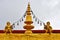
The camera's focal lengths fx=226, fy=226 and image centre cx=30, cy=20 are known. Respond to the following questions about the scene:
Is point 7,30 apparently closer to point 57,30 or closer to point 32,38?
point 32,38

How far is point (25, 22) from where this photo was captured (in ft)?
31.8

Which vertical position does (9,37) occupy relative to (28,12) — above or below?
below

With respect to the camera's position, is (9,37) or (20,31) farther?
(20,31)

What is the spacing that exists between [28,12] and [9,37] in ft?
4.57

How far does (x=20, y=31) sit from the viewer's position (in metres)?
10.8

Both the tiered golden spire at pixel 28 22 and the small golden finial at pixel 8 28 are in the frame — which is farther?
the tiered golden spire at pixel 28 22

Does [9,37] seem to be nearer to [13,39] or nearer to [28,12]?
[13,39]

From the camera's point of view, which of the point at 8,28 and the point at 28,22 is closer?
the point at 8,28

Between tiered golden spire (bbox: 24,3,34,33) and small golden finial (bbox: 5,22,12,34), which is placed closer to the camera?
small golden finial (bbox: 5,22,12,34)

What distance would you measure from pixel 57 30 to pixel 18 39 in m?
2.00

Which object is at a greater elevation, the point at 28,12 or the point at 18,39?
the point at 28,12

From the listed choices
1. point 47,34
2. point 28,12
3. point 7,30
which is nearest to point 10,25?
point 7,30

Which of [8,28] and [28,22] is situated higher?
[28,22]

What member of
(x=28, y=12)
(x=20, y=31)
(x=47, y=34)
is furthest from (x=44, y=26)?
(x=20, y=31)
